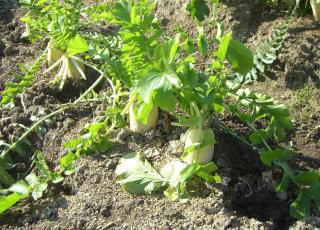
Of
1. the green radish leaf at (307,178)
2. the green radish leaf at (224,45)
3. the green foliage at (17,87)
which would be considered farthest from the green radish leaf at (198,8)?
the green radish leaf at (307,178)

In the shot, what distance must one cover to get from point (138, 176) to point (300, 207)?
63 centimetres

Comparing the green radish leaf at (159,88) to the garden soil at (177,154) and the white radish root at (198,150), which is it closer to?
the white radish root at (198,150)

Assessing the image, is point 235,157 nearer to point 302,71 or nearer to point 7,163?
point 302,71

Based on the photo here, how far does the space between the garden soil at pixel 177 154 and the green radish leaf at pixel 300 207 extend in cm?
4

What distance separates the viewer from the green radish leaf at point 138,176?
2.57m

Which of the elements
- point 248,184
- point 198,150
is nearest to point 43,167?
point 198,150

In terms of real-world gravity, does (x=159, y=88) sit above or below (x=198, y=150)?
above

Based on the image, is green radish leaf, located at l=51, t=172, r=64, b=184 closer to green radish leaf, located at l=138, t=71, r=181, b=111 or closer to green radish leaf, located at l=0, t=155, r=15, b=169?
green radish leaf, located at l=0, t=155, r=15, b=169

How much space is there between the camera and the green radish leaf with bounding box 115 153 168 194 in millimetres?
2570

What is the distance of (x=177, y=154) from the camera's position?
276 centimetres

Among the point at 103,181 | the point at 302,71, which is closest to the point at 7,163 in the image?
the point at 103,181

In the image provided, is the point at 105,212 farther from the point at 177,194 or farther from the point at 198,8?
the point at 198,8

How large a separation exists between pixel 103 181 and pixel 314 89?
1160 millimetres

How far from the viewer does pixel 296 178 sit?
8.56 ft
